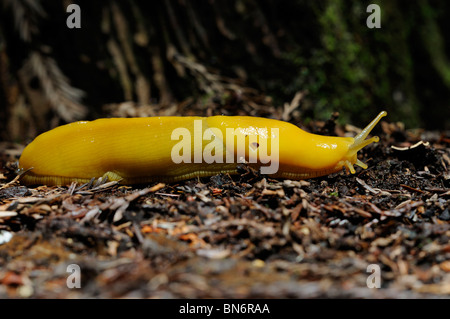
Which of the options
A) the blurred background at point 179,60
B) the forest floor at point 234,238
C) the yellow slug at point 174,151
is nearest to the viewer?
the forest floor at point 234,238

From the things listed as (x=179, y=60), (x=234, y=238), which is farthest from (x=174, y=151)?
(x=179, y=60)

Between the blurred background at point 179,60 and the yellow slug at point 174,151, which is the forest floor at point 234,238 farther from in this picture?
the blurred background at point 179,60

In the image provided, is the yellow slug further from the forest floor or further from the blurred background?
the blurred background

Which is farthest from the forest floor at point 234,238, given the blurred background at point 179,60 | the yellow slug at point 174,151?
the blurred background at point 179,60

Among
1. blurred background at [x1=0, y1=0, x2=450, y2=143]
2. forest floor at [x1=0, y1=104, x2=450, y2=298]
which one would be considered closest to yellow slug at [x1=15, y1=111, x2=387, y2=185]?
forest floor at [x1=0, y1=104, x2=450, y2=298]

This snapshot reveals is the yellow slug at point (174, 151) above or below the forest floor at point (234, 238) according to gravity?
above

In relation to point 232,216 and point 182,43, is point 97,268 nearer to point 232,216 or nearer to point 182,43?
point 232,216
